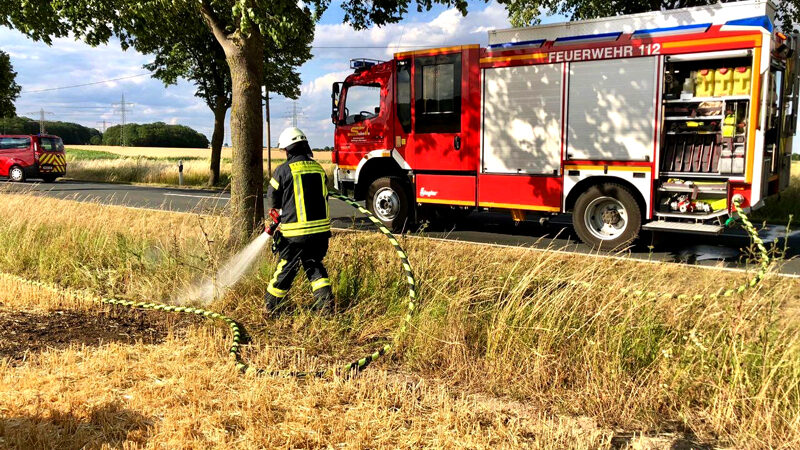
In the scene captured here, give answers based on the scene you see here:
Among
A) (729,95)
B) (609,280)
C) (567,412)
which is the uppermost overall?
(729,95)

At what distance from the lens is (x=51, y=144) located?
25.2 metres

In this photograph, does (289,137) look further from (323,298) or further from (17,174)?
(17,174)

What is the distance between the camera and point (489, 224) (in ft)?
38.2

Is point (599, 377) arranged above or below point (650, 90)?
below

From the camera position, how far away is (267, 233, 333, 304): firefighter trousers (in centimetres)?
499

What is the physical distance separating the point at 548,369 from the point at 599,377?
314mm

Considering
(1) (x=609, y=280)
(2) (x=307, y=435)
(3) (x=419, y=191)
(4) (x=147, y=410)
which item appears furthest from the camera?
(3) (x=419, y=191)

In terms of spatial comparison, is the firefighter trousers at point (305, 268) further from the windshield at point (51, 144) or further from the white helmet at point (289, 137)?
the windshield at point (51, 144)

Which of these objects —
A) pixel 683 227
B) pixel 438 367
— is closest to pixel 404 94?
pixel 683 227

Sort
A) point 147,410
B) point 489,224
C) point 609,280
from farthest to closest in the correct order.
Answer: point 489,224, point 609,280, point 147,410

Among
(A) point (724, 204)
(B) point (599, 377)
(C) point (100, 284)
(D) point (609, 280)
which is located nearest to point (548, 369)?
(B) point (599, 377)

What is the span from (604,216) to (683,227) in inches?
43.7

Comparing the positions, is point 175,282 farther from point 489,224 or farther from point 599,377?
point 489,224

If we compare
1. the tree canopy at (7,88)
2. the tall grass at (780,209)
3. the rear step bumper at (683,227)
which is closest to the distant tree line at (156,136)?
the tree canopy at (7,88)
